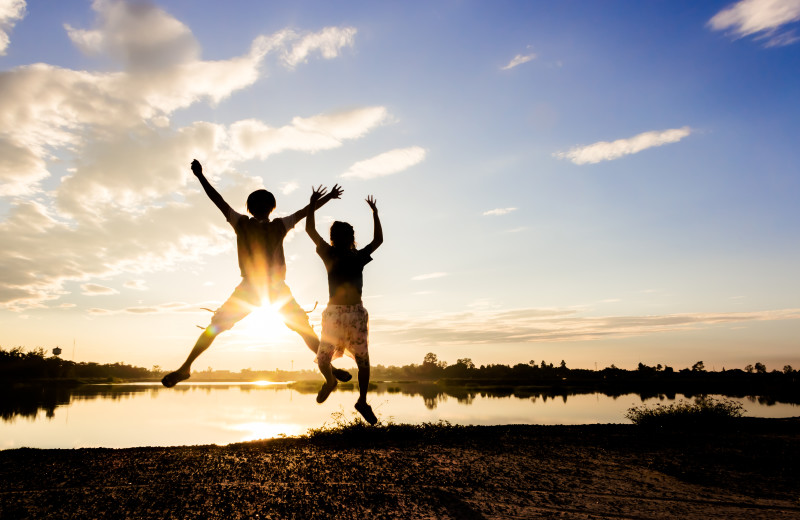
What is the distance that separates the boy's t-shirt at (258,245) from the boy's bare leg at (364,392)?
177 centimetres

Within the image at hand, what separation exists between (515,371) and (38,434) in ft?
418

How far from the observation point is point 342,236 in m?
6.39

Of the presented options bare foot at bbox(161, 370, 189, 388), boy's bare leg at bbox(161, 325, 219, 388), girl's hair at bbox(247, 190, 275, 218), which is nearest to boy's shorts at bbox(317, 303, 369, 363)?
boy's bare leg at bbox(161, 325, 219, 388)

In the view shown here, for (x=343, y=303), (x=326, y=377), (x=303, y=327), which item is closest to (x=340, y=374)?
(x=326, y=377)

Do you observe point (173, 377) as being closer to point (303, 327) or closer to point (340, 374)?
point (303, 327)

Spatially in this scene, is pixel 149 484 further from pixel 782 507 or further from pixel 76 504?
pixel 782 507

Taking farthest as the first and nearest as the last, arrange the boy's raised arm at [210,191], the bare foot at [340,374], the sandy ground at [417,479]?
the bare foot at [340,374]
the boy's raised arm at [210,191]
the sandy ground at [417,479]

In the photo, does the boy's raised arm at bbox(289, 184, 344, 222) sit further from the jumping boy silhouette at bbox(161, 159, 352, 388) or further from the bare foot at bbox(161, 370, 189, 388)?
the bare foot at bbox(161, 370, 189, 388)

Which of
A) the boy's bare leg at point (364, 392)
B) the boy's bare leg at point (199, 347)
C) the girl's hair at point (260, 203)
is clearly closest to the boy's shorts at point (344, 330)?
the boy's bare leg at point (364, 392)

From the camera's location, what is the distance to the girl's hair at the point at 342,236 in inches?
251

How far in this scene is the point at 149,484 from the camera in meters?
5.89

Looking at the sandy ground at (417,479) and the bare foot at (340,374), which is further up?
the bare foot at (340,374)

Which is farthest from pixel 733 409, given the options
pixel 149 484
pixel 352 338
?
pixel 149 484

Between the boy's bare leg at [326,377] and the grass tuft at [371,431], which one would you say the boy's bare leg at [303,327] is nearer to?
the boy's bare leg at [326,377]
